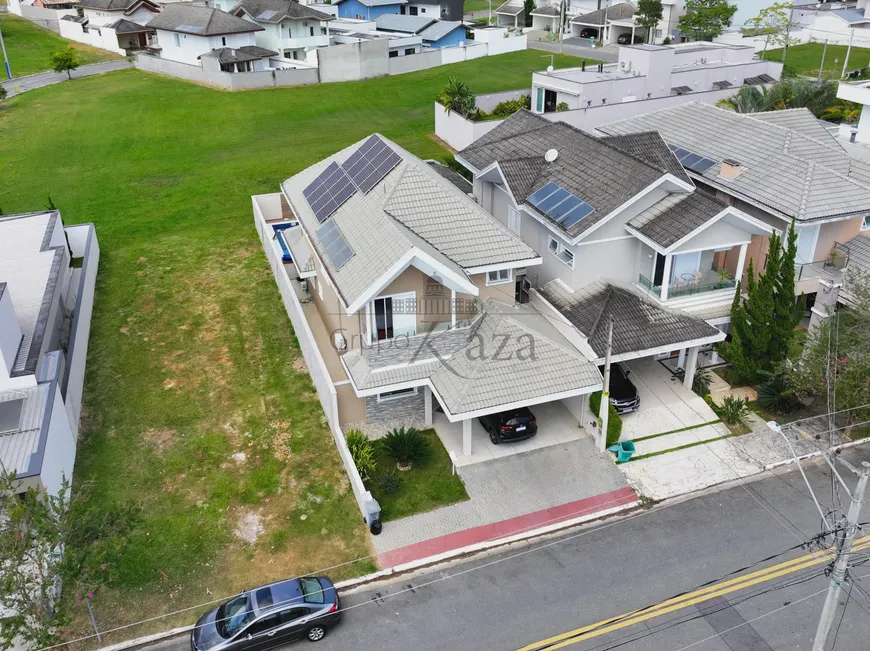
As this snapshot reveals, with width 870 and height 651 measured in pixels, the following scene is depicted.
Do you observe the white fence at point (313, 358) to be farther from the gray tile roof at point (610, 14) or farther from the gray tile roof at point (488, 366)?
the gray tile roof at point (610, 14)

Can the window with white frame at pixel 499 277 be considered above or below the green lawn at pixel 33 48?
below

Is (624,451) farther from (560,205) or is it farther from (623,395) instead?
(560,205)

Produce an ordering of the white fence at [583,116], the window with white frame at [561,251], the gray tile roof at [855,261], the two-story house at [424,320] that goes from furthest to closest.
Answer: the white fence at [583,116] → the window with white frame at [561,251] → the gray tile roof at [855,261] → the two-story house at [424,320]

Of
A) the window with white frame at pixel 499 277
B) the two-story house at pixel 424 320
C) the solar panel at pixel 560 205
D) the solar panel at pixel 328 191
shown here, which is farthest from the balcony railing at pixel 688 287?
the solar panel at pixel 328 191

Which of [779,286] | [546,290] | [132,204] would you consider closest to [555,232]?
[546,290]

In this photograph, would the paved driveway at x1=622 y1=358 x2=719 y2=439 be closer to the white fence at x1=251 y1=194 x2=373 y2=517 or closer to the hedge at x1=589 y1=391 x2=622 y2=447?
the hedge at x1=589 y1=391 x2=622 y2=447

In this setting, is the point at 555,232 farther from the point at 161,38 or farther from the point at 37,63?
the point at 37,63

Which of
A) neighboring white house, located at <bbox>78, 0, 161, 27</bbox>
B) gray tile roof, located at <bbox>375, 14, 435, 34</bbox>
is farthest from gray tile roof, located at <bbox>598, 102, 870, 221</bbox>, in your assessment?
neighboring white house, located at <bbox>78, 0, 161, 27</bbox>

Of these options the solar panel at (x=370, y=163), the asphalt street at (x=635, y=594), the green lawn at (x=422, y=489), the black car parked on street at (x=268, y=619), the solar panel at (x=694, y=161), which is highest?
the solar panel at (x=370, y=163)
